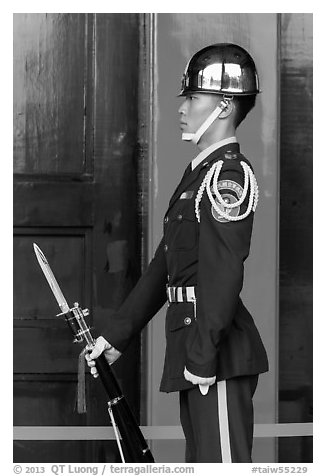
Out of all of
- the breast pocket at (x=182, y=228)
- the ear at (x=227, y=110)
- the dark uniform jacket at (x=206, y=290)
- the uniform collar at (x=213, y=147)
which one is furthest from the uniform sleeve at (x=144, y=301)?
the ear at (x=227, y=110)

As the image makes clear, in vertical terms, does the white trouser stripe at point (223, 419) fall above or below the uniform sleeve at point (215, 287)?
below

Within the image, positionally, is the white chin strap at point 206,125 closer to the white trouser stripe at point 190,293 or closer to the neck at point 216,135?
the neck at point 216,135

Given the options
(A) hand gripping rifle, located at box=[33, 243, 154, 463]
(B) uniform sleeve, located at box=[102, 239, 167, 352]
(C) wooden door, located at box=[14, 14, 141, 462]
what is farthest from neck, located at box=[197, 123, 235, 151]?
(C) wooden door, located at box=[14, 14, 141, 462]

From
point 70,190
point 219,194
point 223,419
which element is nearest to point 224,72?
point 219,194

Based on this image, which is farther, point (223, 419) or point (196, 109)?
point (196, 109)

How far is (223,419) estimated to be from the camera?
2.94m

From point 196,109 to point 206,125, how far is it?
5 cm

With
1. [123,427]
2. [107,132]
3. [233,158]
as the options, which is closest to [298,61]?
[107,132]

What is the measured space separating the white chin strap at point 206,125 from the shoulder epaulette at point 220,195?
93mm

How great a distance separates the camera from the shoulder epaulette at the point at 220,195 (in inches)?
115

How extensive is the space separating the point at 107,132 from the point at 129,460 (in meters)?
1.09

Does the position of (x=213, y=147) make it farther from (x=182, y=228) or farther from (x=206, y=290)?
(x=206, y=290)

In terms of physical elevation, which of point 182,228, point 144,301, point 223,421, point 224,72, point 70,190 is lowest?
point 223,421

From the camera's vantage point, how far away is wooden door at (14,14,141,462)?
3811 millimetres
